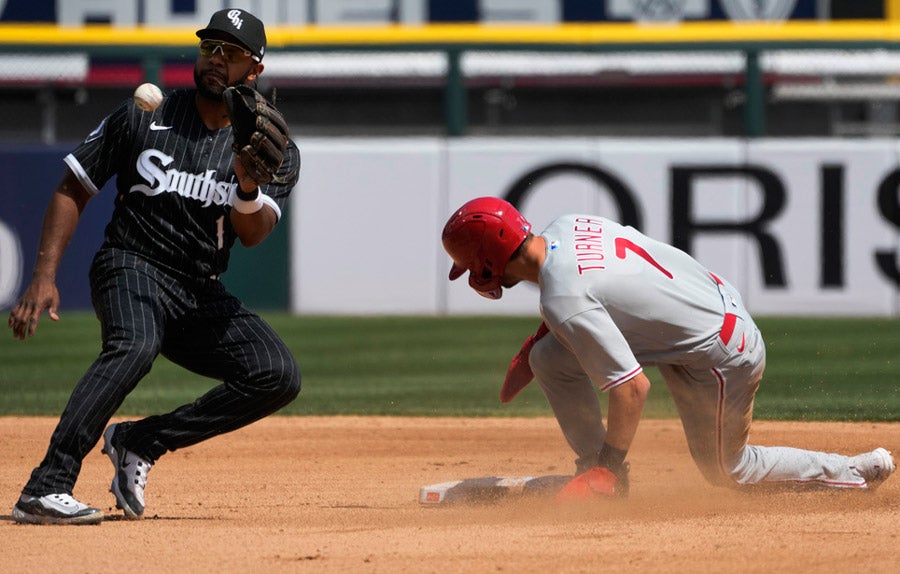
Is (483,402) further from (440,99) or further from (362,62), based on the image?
(440,99)

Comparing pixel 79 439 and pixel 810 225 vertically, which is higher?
pixel 79 439

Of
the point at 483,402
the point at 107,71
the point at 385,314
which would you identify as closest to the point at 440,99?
the point at 107,71

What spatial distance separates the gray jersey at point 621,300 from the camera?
4746 millimetres

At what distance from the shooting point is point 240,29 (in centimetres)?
489

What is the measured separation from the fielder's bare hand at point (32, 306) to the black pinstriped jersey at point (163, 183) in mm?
269

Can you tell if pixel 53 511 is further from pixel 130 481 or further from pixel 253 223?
pixel 253 223

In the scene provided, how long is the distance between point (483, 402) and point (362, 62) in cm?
944

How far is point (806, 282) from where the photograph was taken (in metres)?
12.9

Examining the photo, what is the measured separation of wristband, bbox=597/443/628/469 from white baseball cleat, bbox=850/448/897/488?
1.11 meters

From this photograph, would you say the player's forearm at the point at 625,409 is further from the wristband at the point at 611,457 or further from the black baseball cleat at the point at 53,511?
the black baseball cleat at the point at 53,511

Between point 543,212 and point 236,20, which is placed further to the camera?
point 543,212

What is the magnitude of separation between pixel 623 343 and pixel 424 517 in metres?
1.01

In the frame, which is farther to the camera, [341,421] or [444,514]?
[341,421]

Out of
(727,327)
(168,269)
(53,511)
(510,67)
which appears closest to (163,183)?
(168,269)
